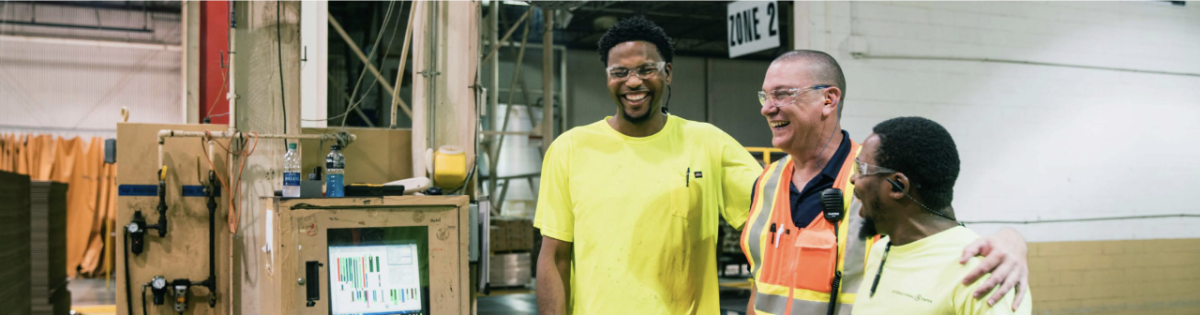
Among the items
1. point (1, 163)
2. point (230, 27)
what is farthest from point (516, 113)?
point (230, 27)

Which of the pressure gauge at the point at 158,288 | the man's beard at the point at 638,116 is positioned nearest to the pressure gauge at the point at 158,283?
the pressure gauge at the point at 158,288

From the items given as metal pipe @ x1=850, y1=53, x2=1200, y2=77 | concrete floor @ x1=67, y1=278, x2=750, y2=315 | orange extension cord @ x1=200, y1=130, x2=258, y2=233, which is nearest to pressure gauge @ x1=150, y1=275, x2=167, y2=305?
orange extension cord @ x1=200, y1=130, x2=258, y2=233

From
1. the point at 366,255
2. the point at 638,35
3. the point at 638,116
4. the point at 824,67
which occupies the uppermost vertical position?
the point at 638,35

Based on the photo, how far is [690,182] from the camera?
217 cm

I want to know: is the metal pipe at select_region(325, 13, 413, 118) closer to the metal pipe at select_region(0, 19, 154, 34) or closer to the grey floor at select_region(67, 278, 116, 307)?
the grey floor at select_region(67, 278, 116, 307)

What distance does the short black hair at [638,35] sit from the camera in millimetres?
2176

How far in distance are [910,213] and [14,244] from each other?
4.14 meters

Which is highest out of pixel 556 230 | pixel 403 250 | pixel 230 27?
pixel 230 27

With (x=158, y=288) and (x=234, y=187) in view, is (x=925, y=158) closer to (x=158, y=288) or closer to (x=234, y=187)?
(x=234, y=187)

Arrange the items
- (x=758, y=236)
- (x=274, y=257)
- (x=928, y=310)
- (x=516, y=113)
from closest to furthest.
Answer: (x=928, y=310), (x=758, y=236), (x=274, y=257), (x=516, y=113)

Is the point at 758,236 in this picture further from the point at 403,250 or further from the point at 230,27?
the point at 230,27

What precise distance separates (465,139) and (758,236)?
9.09ft

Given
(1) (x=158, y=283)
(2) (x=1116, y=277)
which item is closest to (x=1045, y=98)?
(2) (x=1116, y=277)

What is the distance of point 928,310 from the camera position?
1.52 meters
